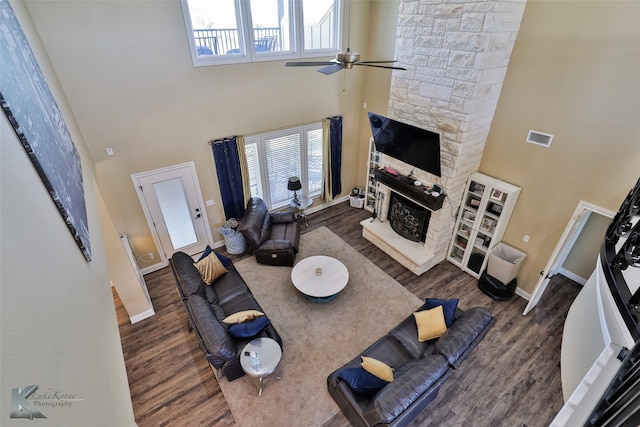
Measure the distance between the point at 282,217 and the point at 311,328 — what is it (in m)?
2.78

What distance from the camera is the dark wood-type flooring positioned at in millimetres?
4086

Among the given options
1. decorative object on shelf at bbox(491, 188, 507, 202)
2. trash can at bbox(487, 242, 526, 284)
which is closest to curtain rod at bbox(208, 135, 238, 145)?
decorative object on shelf at bbox(491, 188, 507, 202)

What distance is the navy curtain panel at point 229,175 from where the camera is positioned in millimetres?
6109

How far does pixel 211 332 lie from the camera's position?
4.07 metres

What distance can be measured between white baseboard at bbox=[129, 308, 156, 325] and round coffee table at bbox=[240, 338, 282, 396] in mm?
2275

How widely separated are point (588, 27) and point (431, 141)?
2340 mm

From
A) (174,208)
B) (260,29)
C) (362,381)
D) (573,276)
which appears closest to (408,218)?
(573,276)

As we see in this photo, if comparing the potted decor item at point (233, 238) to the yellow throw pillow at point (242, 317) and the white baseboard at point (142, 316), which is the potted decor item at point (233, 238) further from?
the yellow throw pillow at point (242, 317)

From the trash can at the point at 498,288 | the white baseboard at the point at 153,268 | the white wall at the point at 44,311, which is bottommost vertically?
the white baseboard at the point at 153,268

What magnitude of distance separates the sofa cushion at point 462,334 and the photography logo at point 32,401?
377 centimetres

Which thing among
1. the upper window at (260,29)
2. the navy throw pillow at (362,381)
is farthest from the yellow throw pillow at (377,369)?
the upper window at (260,29)

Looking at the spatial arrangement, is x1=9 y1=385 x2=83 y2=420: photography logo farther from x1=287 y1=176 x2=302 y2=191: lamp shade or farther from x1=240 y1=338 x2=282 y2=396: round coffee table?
x1=287 y1=176 x2=302 y2=191: lamp shade

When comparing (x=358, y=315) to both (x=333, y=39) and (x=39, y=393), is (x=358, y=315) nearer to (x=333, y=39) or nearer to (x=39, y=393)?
Result: (x=39, y=393)

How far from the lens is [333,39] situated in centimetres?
663
